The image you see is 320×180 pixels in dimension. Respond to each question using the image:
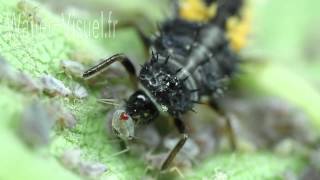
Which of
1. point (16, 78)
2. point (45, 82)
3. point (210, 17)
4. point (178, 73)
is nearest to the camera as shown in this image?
point (16, 78)

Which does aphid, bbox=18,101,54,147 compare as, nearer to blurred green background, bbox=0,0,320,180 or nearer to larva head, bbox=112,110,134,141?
blurred green background, bbox=0,0,320,180

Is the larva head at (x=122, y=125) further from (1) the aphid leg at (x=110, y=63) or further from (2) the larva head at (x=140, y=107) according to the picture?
(1) the aphid leg at (x=110, y=63)

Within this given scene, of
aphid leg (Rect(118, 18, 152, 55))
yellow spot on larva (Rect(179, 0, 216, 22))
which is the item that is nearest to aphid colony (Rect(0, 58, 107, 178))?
aphid leg (Rect(118, 18, 152, 55))

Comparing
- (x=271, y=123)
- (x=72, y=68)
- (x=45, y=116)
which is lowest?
(x=271, y=123)

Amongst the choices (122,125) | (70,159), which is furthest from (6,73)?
(122,125)

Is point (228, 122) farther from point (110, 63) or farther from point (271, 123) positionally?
point (110, 63)

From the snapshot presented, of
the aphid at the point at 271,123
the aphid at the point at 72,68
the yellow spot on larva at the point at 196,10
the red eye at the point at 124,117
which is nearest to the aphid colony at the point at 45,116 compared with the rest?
the aphid at the point at 72,68
